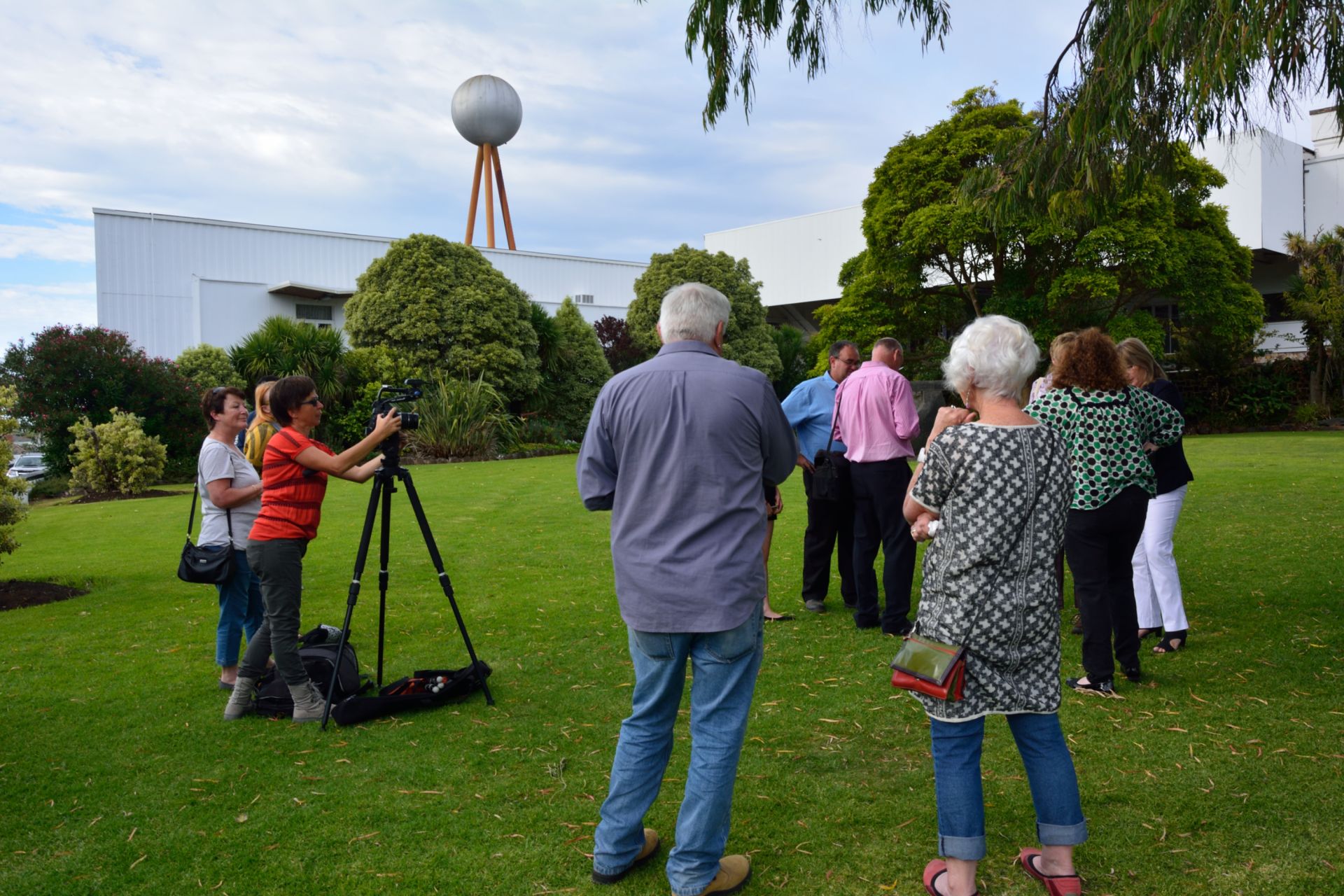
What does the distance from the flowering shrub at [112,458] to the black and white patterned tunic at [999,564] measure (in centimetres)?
1653

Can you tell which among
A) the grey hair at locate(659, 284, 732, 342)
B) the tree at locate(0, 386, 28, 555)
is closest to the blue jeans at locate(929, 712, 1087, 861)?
the grey hair at locate(659, 284, 732, 342)

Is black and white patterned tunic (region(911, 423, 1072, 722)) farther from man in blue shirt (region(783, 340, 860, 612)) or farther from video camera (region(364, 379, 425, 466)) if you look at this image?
man in blue shirt (region(783, 340, 860, 612))

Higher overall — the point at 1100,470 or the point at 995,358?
the point at 995,358

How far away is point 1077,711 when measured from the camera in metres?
4.39

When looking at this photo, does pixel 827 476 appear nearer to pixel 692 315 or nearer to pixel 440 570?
pixel 440 570

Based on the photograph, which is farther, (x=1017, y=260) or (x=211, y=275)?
(x=211, y=275)

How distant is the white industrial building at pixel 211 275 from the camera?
28766mm

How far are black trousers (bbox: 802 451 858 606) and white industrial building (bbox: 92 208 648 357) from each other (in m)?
27.4

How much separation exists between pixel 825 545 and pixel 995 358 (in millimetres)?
3954

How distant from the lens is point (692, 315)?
9.61ft

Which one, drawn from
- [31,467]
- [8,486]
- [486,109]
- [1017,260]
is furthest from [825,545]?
[486,109]

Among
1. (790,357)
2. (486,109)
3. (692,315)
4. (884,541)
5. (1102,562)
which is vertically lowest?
(884,541)

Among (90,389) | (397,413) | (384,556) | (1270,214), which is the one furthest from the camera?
(1270,214)

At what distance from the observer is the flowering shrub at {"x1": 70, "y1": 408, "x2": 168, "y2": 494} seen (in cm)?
1582
